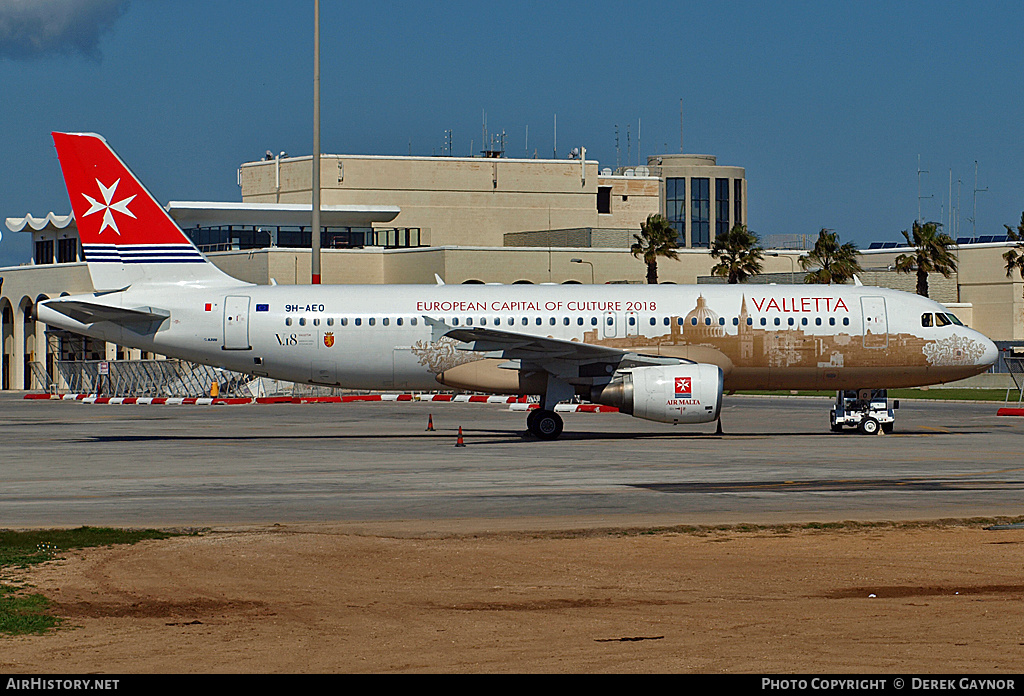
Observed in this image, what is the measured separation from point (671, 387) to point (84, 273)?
227 feet

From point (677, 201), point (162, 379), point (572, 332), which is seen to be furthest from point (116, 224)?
point (677, 201)

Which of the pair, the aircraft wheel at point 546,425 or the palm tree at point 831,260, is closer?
the aircraft wheel at point 546,425

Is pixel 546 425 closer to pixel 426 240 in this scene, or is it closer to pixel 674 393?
pixel 674 393

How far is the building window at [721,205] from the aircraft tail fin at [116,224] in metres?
127

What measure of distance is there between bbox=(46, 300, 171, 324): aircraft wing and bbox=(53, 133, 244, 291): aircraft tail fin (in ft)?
3.66

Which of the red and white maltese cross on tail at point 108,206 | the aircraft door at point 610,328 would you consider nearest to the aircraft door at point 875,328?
the aircraft door at point 610,328

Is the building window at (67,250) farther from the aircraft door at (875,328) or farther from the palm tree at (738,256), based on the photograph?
the aircraft door at (875,328)

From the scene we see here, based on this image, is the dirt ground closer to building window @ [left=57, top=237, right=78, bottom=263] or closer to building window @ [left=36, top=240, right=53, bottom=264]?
building window @ [left=57, top=237, right=78, bottom=263]

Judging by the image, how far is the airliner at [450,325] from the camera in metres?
32.9

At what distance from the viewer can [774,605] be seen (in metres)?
10.9

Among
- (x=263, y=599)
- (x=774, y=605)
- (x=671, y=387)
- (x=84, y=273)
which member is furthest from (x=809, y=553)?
(x=84, y=273)

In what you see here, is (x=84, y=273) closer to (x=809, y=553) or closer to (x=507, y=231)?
(x=507, y=231)

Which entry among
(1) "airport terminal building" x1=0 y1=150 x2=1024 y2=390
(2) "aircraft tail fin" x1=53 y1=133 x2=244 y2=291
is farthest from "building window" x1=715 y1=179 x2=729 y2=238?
(2) "aircraft tail fin" x1=53 y1=133 x2=244 y2=291

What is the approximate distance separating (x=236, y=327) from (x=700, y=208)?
128 m
